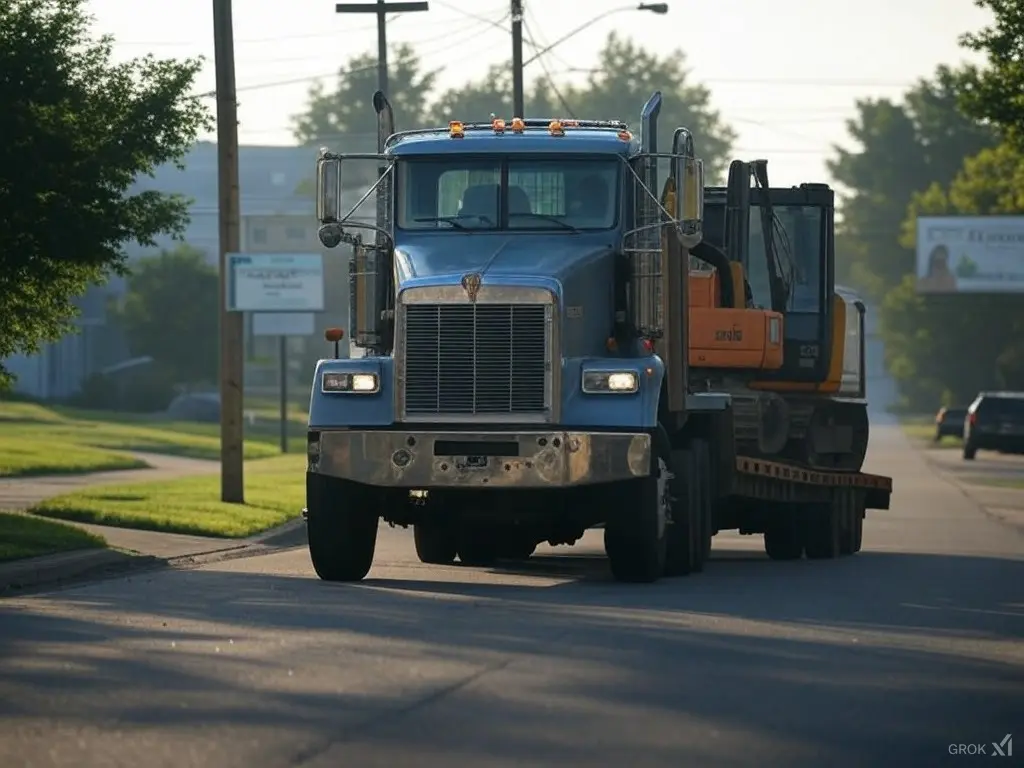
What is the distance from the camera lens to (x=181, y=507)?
29.6m

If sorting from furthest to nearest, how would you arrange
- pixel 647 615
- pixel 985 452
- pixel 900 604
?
pixel 985 452 → pixel 900 604 → pixel 647 615

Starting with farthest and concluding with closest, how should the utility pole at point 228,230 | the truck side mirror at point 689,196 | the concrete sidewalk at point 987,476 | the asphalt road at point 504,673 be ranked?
the concrete sidewalk at point 987,476, the utility pole at point 228,230, the truck side mirror at point 689,196, the asphalt road at point 504,673

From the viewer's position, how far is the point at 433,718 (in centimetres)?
1049

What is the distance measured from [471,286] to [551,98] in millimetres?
161255

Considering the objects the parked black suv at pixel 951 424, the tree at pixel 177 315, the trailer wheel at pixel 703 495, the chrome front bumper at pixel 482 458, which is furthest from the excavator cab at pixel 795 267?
the tree at pixel 177 315

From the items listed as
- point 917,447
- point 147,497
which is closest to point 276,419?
point 917,447

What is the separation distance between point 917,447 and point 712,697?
7065 cm

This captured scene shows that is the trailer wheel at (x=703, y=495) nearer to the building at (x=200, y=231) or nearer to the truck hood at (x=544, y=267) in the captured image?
the truck hood at (x=544, y=267)

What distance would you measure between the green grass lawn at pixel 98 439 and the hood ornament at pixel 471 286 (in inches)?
997

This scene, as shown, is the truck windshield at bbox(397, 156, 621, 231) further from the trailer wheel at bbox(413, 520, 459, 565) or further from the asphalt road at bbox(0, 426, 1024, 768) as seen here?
the trailer wheel at bbox(413, 520, 459, 565)

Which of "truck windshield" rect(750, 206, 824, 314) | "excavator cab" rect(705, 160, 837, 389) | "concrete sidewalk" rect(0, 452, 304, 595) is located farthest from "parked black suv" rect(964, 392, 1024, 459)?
"truck windshield" rect(750, 206, 824, 314)

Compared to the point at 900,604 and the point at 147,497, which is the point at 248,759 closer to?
the point at 900,604

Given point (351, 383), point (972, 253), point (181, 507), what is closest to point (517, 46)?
point (181, 507)

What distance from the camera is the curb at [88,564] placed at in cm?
1919
